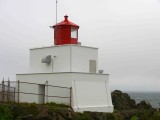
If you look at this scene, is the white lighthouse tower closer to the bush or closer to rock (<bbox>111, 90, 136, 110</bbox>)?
the bush

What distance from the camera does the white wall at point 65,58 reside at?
2102 cm

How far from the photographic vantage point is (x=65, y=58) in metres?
21.1

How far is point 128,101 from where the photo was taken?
1057 inches

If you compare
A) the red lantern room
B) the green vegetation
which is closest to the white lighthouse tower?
the red lantern room

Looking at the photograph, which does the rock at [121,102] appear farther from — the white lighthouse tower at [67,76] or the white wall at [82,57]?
the white wall at [82,57]

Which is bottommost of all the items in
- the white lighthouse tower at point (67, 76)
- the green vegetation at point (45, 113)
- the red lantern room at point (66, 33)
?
the green vegetation at point (45, 113)

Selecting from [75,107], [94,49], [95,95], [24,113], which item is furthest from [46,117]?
[94,49]

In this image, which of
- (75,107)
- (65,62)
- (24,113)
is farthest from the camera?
(65,62)

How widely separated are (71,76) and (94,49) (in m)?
2.99

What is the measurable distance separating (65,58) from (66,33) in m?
1.64

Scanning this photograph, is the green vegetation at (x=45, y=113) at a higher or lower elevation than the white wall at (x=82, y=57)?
lower

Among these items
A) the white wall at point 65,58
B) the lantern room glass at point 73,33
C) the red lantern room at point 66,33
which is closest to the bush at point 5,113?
the white wall at point 65,58

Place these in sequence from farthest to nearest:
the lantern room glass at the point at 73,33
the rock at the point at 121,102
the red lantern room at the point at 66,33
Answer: the rock at the point at 121,102, the lantern room glass at the point at 73,33, the red lantern room at the point at 66,33

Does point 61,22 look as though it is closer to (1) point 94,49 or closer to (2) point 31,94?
(1) point 94,49
